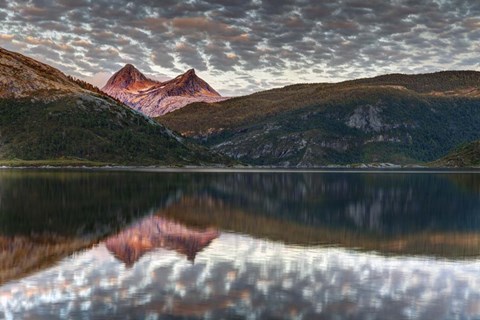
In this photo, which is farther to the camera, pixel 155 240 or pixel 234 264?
pixel 155 240

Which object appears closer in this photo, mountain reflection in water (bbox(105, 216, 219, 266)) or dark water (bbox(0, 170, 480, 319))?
dark water (bbox(0, 170, 480, 319))

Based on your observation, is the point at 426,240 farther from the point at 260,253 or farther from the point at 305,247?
the point at 260,253

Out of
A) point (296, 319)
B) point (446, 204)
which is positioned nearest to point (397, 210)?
point (446, 204)

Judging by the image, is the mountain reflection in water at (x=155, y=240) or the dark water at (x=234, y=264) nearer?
the dark water at (x=234, y=264)

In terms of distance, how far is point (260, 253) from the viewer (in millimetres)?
46844

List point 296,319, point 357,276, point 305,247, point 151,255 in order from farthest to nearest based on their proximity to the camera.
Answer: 1. point 305,247
2. point 151,255
3. point 357,276
4. point 296,319

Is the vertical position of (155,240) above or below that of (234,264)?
below

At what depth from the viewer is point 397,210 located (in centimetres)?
8956

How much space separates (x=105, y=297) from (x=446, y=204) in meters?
83.4

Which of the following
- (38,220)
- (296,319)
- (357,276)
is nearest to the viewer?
(296,319)

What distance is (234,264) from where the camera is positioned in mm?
41250

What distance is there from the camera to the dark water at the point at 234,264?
2872cm

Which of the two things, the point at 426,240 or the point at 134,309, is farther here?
the point at 426,240

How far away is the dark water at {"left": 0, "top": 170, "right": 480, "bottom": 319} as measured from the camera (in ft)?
94.2
